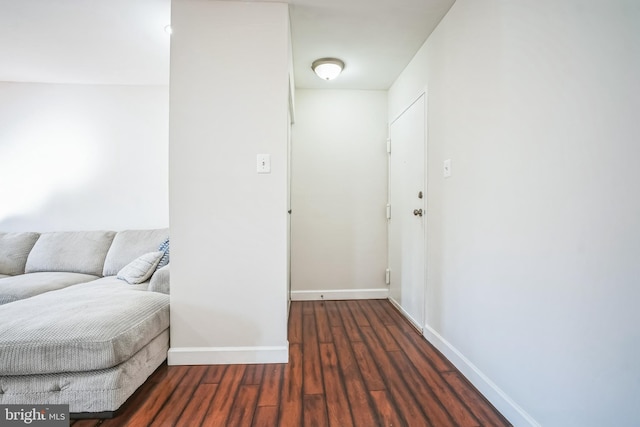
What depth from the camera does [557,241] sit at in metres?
1.07

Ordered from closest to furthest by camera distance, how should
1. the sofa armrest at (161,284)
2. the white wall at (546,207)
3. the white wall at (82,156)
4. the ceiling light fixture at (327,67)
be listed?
the white wall at (546,207)
the sofa armrest at (161,284)
the ceiling light fixture at (327,67)
the white wall at (82,156)

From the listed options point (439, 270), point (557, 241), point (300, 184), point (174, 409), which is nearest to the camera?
point (557, 241)

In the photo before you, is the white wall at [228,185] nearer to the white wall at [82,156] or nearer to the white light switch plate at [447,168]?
the white light switch plate at [447,168]

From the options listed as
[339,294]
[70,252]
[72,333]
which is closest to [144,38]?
[70,252]

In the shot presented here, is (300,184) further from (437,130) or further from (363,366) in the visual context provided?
(363,366)

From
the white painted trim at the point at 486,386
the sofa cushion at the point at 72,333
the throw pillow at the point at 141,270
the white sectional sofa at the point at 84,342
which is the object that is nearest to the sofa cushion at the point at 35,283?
the white sectional sofa at the point at 84,342

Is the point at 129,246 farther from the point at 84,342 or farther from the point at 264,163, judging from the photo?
the point at 264,163

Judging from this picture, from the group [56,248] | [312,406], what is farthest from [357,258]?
[56,248]

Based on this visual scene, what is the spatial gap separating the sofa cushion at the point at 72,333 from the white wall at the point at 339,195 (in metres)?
1.70

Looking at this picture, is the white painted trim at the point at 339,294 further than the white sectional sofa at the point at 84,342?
Yes

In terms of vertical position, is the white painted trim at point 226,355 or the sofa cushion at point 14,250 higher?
the sofa cushion at point 14,250

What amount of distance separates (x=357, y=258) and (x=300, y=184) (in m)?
0.99

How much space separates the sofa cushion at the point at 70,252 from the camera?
256cm

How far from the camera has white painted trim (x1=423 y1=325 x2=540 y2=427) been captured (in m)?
1.22
